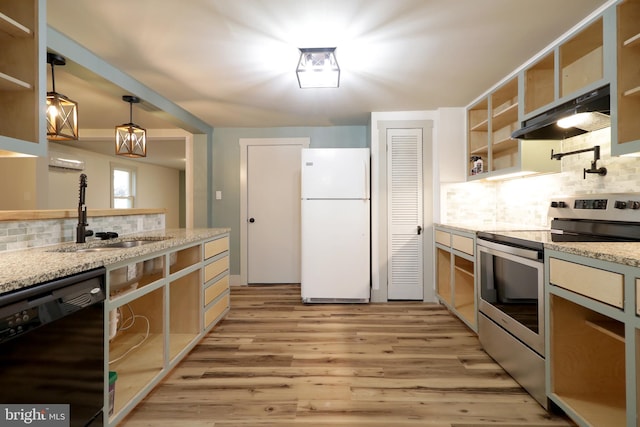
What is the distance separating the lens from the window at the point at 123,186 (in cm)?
651

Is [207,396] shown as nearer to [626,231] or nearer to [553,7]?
[626,231]

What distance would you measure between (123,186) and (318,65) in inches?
256

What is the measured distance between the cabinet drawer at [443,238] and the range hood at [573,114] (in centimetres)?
108

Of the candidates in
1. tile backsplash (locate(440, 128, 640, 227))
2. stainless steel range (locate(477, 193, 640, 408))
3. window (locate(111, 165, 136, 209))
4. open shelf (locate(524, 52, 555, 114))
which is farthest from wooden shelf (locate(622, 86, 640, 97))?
window (locate(111, 165, 136, 209))

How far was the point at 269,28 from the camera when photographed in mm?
1850

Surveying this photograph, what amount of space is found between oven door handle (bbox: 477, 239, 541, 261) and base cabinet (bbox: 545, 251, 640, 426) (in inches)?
3.5

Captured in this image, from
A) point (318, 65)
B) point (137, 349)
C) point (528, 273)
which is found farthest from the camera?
point (318, 65)

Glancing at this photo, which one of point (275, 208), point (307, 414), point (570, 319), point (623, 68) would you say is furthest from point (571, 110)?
point (275, 208)

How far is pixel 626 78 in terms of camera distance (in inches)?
59.6

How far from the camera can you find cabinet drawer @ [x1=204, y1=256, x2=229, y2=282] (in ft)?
7.77

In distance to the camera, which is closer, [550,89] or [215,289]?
[550,89]

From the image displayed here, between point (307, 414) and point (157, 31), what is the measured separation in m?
2.37

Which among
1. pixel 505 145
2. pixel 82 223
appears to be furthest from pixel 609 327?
pixel 82 223

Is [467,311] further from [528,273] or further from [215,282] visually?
[215,282]
